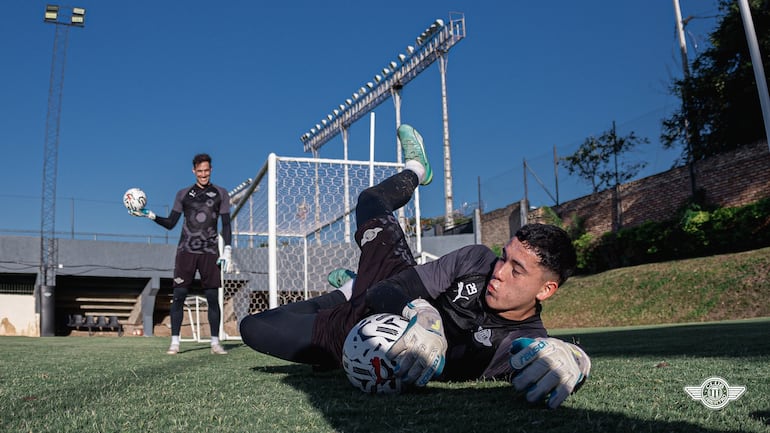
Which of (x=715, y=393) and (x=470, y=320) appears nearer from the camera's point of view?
(x=715, y=393)

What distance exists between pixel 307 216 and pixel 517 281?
8.94 metres

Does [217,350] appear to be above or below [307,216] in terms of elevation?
below

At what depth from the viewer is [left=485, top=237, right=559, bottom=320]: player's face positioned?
2543 millimetres

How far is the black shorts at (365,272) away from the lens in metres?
2.90

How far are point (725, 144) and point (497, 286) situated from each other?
60.1ft

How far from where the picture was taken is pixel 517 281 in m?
2.58

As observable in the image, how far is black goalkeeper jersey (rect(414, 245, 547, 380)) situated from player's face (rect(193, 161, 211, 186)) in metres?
3.77

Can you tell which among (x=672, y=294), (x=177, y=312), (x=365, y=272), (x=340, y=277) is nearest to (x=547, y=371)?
(x=365, y=272)

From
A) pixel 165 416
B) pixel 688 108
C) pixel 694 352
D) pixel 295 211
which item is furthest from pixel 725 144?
pixel 165 416

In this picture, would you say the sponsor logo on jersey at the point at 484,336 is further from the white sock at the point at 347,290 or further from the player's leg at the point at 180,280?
the player's leg at the point at 180,280

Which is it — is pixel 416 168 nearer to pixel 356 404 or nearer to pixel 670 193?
pixel 356 404

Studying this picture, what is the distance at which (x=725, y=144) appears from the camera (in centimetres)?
1794

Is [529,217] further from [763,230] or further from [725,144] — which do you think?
[763,230]

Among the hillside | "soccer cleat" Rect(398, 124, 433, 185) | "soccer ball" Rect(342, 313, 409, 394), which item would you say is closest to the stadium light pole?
the hillside
